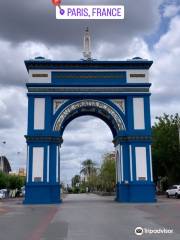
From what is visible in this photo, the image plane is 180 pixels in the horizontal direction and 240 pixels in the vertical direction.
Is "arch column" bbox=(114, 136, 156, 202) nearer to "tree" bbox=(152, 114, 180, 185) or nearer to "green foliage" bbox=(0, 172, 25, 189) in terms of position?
"tree" bbox=(152, 114, 180, 185)

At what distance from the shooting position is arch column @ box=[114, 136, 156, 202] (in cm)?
3897

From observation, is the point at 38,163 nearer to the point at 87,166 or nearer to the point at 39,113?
the point at 39,113

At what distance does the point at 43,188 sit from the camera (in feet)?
127

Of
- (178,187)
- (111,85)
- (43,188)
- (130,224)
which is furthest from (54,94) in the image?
(130,224)

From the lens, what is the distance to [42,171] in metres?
39.2

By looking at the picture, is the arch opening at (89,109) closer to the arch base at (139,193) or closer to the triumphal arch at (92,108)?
the triumphal arch at (92,108)

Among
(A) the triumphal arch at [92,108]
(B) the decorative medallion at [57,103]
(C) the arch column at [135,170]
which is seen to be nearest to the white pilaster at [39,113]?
(A) the triumphal arch at [92,108]

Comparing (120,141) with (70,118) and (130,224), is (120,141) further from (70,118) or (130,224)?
(130,224)

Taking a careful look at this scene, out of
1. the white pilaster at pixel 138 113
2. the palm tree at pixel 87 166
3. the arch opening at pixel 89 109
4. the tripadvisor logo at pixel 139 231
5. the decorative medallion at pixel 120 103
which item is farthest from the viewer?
the palm tree at pixel 87 166

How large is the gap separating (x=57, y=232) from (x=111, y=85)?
26613 millimetres

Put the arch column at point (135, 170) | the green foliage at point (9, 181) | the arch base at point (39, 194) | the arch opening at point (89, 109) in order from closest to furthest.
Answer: the arch base at point (39, 194) → the arch column at point (135, 170) → the arch opening at point (89, 109) → the green foliage at point (9, 181)

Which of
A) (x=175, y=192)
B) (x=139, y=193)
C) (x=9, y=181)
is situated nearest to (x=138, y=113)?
(x=139, y=193)

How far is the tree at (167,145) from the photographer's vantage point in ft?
192

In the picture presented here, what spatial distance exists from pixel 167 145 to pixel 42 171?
24481 millimetres
